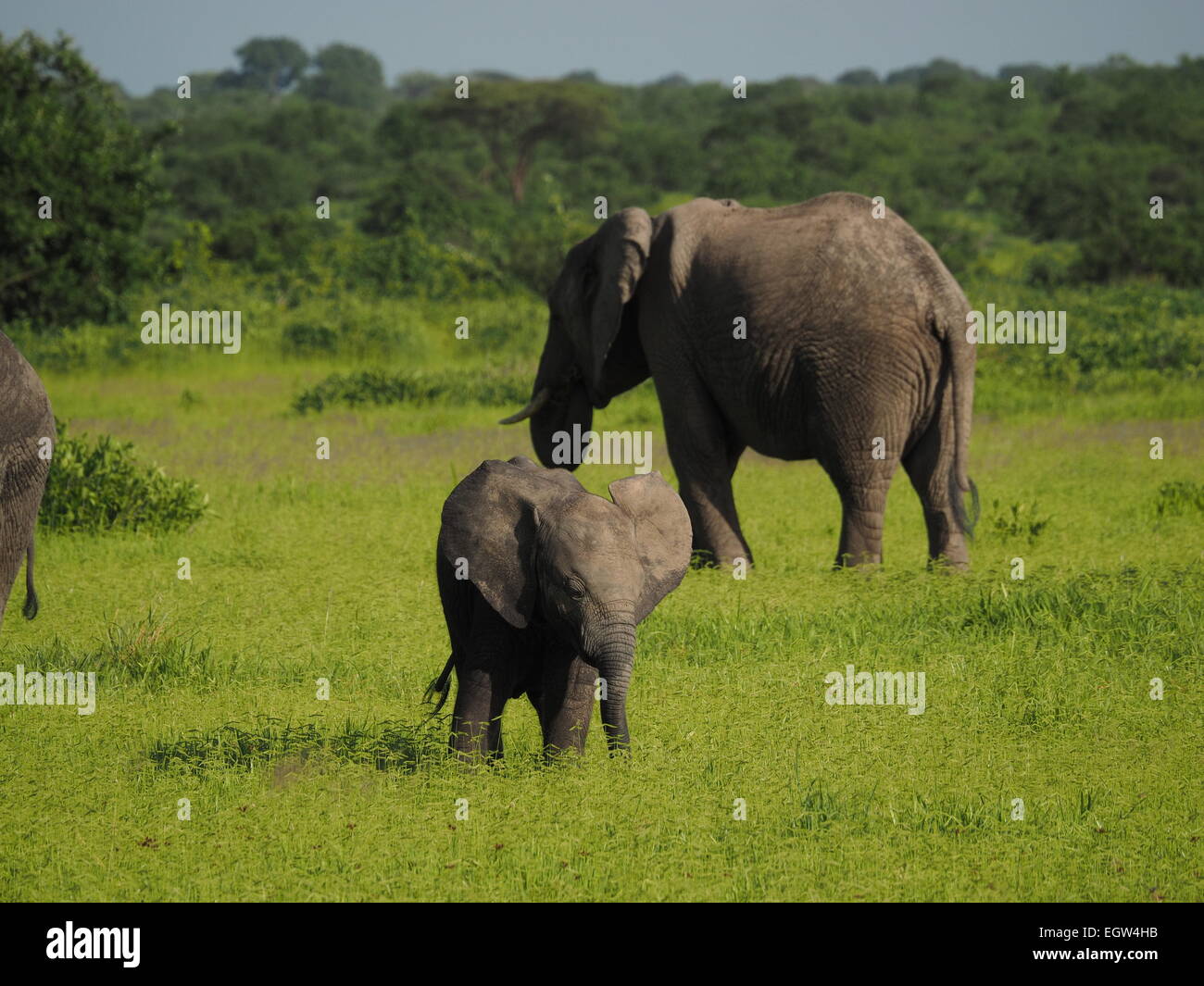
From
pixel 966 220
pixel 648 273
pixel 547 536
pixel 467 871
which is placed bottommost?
pixel 467 871

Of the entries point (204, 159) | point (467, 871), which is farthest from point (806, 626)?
point (204, 159)

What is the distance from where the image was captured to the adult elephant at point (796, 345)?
30.1ft

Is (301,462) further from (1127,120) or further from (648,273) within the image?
(1127,120)

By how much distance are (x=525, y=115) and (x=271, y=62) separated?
2853 inches

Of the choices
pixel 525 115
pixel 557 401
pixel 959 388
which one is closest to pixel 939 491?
pixel 959 388

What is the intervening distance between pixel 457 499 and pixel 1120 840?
2.42m

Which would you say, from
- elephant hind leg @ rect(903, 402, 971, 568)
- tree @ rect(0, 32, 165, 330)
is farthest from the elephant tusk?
tree @ rect(0, 32, 165, 330)

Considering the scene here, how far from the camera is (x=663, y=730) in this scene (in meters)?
6.51

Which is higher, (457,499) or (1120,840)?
(457,499)

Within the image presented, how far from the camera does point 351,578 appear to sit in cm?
944

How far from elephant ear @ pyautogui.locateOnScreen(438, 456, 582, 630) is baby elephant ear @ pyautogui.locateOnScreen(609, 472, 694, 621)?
0.19 meters

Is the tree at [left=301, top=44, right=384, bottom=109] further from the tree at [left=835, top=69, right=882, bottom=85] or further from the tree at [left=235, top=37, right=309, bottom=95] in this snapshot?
the tree at [left=835, top=69, right=882, bottom=85]

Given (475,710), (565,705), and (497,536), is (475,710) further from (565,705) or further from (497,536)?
(497,536)

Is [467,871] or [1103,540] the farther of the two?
[1103,540]
